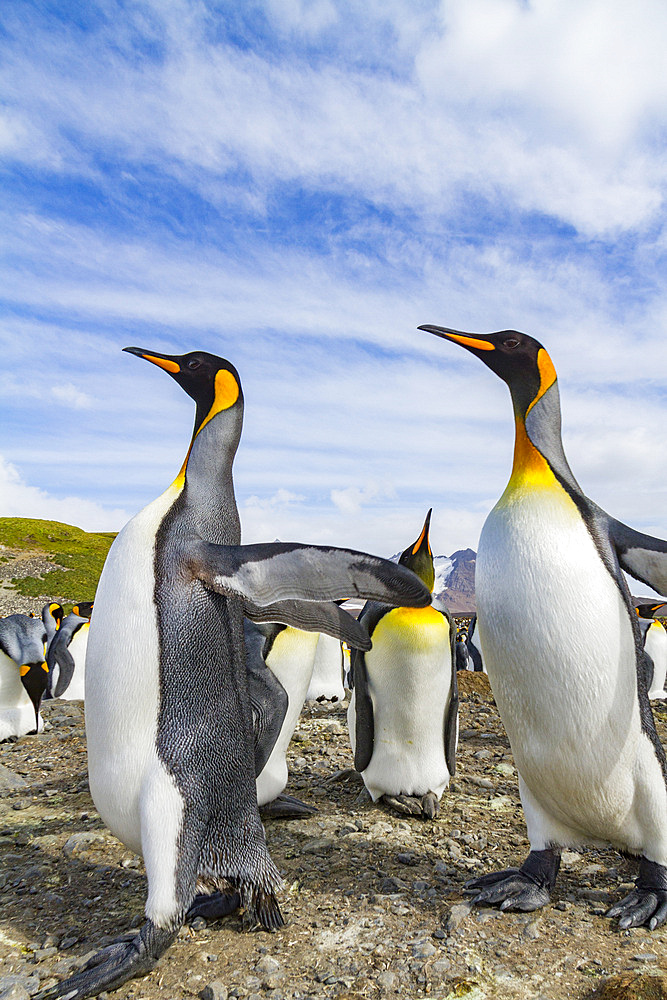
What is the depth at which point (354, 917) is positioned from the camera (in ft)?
9.59

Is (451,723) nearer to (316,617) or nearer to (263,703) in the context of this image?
(263,703)

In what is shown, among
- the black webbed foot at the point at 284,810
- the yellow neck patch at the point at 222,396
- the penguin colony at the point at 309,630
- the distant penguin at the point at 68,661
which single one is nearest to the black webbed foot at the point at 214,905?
the penguin colony at the point at 309,630

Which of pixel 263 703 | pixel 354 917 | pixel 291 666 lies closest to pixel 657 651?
pixel 291 666

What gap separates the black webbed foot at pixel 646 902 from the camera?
2.88 metres

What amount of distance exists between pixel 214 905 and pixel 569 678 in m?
1.65

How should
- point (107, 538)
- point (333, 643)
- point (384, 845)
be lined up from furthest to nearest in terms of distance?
point (107, 538) → point (333, 643) → point (384, 845)

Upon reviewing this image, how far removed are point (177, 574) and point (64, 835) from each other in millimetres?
2057

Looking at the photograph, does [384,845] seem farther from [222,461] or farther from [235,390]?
[235,390]

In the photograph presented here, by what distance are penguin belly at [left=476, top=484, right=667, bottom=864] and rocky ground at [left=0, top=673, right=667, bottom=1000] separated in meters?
0.46

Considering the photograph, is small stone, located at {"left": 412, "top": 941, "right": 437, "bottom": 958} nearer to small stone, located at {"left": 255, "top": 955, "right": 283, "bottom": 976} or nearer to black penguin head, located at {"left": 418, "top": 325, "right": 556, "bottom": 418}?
small stone, located at {"left": 255, "top": 955, "right": 283, "bottom": 976}

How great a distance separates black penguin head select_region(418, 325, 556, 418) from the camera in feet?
10.9

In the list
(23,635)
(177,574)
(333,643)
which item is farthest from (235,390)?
(333,643)

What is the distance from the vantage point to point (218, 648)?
2980 mm

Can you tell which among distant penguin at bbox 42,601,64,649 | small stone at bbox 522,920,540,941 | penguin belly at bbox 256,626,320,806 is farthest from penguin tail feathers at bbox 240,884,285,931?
distant penguin at bbox 42,601,64,649
